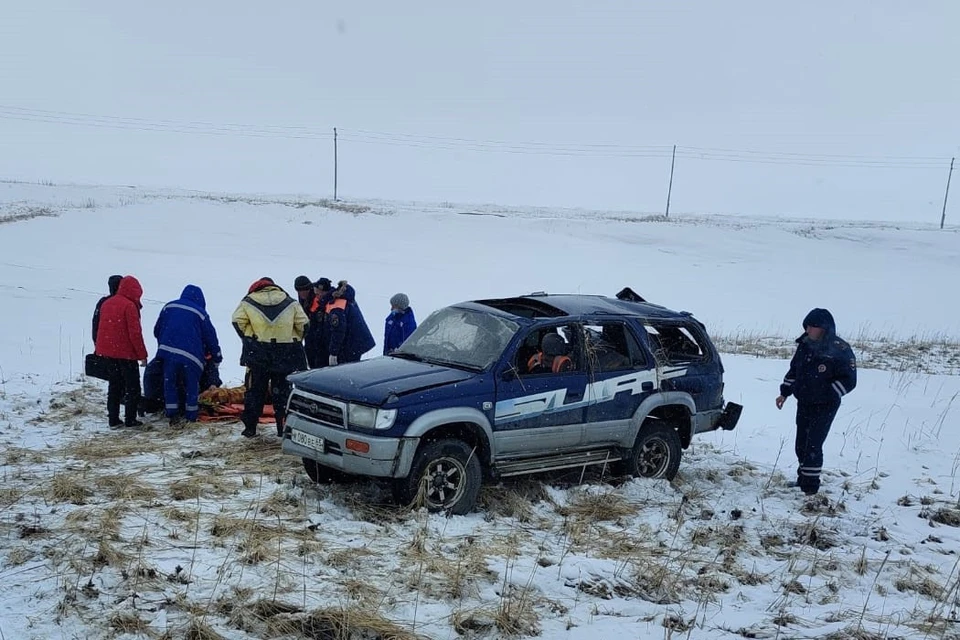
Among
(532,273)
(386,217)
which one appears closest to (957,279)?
(532,273)

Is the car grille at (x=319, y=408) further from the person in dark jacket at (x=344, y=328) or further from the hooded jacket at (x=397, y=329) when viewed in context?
the hooded jacket at (x=397, y=329)

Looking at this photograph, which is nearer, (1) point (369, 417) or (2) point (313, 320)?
(1) point (369, 417)

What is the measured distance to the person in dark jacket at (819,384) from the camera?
7.73m

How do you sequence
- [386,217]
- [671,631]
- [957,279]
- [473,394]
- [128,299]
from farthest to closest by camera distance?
[386,217] → [957,279] → [128,299] → [473,394] → [671,631]

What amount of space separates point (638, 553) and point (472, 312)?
285 cm

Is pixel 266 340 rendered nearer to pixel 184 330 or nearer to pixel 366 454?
pixel 184 330

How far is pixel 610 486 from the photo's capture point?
739 centimetres

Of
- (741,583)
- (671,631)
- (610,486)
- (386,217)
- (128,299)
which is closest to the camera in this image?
(671,631)

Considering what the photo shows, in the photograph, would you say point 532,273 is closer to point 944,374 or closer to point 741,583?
point 944,374

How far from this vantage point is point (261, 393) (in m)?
8.52

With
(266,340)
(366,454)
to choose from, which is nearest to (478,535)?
(366,454)

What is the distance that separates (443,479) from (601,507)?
1507 millimetres

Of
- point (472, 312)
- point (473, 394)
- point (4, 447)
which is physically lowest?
point (4, 447)

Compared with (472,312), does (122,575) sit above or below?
below
